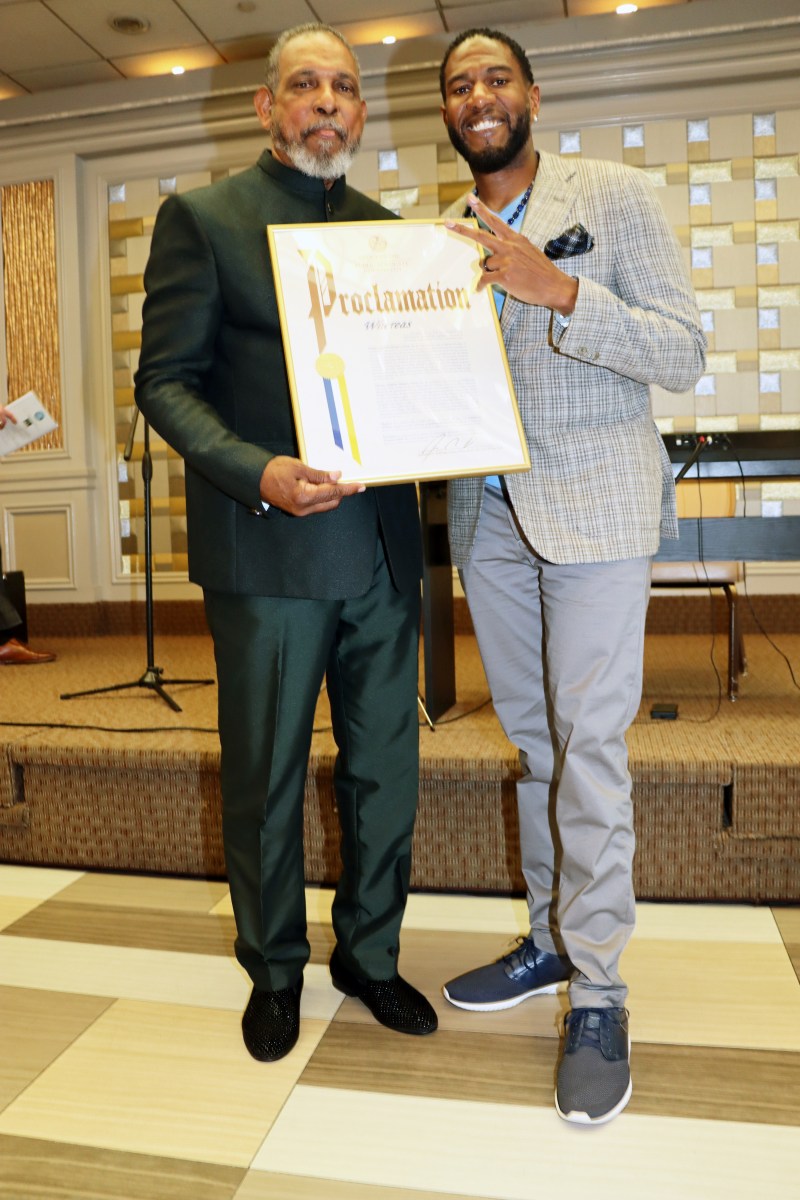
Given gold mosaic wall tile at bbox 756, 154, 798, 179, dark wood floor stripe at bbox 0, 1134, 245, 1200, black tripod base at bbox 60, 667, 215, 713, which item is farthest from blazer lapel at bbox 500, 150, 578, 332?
gold mosaic wall tile at bbox 756, 154, 798, 179

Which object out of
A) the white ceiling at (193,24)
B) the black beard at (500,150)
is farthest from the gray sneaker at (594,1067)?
the white ceiling at (193,24)

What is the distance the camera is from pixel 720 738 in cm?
223

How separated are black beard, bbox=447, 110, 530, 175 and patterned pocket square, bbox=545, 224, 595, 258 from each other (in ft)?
0.58

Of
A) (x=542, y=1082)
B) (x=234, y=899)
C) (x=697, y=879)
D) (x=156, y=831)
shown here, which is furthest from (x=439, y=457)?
(x=156, y=831)

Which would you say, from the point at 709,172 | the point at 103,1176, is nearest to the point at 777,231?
the point at 709,172

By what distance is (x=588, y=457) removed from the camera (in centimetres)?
143

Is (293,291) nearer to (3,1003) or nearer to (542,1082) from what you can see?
(542,1082)

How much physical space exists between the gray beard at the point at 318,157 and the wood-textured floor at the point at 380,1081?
4.29ft

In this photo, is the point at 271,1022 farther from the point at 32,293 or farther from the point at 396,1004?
the point at 32,293

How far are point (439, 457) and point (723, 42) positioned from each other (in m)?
3.90

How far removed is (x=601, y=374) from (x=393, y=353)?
1.00 feet

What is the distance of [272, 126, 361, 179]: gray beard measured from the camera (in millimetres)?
1432

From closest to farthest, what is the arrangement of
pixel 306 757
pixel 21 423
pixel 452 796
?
pixel 306 757, pixel 452 796, pixel 21 423

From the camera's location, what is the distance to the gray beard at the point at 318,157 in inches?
56.4
